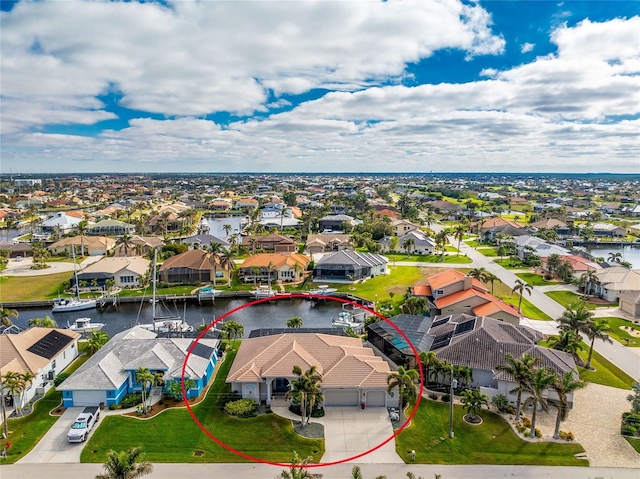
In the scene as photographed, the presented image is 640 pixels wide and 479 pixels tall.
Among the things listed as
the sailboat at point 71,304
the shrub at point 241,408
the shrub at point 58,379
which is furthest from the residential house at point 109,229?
the shrub at point 241,408

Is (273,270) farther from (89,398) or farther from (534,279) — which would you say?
(534,279)

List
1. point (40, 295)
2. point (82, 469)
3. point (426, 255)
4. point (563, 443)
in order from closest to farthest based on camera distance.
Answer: point (82, 469) < point (563, 443) < point (40, 295) < point (426, 255)

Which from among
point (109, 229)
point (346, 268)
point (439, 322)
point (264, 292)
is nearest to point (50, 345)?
point (264, 292)

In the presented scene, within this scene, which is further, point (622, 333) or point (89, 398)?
point (622, 333)

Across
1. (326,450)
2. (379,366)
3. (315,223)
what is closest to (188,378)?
(326,450)

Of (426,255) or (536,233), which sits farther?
(536,233)

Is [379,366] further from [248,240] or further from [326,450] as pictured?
[248,240]

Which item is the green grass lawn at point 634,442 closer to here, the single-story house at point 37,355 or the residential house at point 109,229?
the single-story house at point 37,355

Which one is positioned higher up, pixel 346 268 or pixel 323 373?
pixel 346 268
